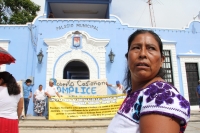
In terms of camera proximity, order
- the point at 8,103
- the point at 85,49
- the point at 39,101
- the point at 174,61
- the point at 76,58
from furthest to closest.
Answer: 1. the point at 174,61
2. the point at 85,49
3. the point at 76,58
4. the point at 39,101
5. the point at 8,103

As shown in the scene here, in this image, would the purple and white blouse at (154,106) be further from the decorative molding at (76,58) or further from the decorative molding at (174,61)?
the decorative molding at (174,61)

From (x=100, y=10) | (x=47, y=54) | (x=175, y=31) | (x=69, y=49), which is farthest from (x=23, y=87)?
(x=175, y=31)

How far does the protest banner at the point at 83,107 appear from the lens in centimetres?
741

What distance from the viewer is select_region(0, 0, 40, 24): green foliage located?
17.4m

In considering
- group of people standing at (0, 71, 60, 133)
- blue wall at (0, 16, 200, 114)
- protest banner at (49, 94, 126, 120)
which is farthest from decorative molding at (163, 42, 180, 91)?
group of people standing at (0, 71, 60, 133)

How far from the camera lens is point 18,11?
1830 centimetres

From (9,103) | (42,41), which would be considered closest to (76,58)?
(42,41)

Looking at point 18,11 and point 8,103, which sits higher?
point 18,11

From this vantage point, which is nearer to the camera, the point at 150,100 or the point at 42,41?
the point at 150,100

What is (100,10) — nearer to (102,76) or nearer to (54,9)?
(54,9)

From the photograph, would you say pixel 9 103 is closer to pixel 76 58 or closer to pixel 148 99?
pixel 148 99

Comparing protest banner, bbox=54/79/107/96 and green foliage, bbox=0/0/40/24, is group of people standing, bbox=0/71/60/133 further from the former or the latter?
green foliage, bbox=0/0/40/24

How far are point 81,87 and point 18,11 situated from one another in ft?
43.8

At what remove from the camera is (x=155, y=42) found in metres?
1.09
